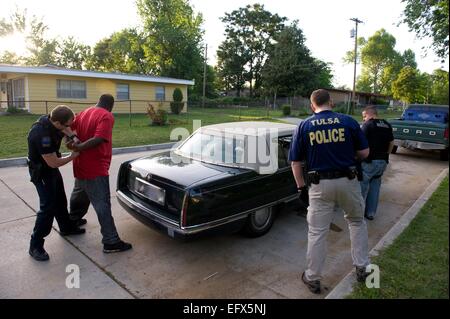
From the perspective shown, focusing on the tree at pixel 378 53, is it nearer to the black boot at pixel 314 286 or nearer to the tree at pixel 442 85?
the tree at pixel 442 85

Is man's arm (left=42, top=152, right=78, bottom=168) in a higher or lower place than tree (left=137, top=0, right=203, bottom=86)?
lower

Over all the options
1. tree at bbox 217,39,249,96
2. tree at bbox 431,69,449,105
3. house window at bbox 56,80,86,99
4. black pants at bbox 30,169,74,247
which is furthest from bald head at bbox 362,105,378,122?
tree at bbox 217,39,249,96

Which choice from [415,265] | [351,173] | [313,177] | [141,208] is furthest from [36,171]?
[415,265]

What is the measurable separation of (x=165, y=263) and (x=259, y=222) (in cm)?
132

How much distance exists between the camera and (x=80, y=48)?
168 feet

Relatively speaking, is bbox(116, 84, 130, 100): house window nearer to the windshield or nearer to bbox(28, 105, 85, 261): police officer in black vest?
the windshield

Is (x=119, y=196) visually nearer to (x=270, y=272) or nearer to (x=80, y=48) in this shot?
(x=270, y=272)

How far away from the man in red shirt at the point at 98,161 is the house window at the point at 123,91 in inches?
815

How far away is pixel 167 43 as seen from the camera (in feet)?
125

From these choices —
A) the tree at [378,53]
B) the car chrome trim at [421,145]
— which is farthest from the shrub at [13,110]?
the tree at [378,53]

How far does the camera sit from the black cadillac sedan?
Answer: 3.48 meters

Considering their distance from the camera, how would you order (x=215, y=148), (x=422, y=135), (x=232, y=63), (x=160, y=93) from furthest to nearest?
(x=232, y=63), (x=160, y=93), (x=422, y=135), (x=215, y=148)

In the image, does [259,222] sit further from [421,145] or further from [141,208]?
[421,145]

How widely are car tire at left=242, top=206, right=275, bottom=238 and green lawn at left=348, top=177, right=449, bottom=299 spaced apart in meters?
1.35
